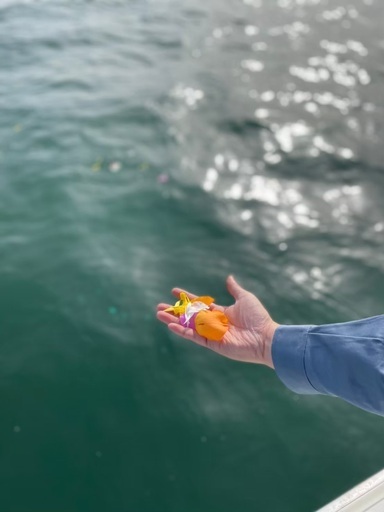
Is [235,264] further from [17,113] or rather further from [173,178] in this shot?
[17,113]

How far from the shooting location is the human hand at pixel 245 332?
262 centimetres

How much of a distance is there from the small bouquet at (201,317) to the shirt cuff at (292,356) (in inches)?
17.8

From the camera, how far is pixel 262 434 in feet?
13.3

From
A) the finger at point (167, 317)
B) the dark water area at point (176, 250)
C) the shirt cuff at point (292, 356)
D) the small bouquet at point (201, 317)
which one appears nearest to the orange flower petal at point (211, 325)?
the small bouquet at point (201, 317)

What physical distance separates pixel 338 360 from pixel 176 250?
3.64 meters

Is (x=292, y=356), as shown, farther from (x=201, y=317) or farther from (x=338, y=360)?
(x=201, y=317)

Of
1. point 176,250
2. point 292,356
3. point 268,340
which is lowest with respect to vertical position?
point 176,250

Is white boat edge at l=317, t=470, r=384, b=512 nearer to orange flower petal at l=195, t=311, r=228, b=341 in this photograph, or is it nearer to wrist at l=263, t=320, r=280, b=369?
wrist at l=263, t=320, r=280, b=369

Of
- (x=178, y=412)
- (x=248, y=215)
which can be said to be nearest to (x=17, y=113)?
(x=248, y=215)

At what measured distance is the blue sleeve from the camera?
195 cm

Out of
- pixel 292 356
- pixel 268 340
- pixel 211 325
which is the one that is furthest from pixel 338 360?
pixel 211 325

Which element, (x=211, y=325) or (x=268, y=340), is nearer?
(x=268, y=340)

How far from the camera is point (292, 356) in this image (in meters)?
2.30

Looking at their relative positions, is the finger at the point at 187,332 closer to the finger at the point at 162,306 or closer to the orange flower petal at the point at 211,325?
the orange flower petal at the point at 211,325
